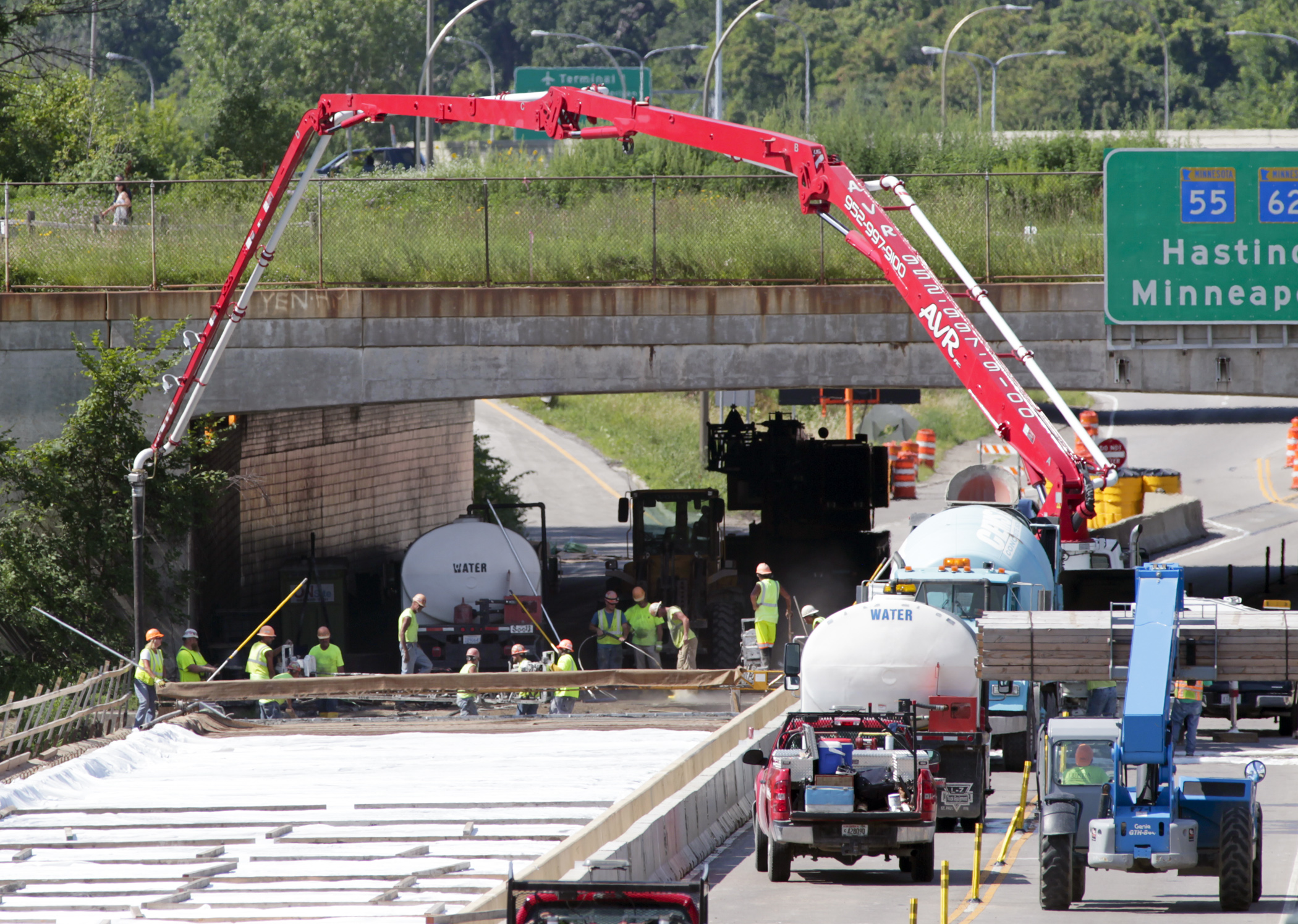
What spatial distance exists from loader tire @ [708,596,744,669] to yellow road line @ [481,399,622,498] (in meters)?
26.1

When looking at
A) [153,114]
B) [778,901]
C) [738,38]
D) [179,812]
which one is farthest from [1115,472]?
[738,38]

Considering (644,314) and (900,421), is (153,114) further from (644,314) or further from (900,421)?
(644,314)

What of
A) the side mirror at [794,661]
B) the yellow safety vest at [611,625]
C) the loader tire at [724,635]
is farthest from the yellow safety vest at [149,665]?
the loader tire at [724,635]

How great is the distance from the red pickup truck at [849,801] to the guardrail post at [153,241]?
59.3ft

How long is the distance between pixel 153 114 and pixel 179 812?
61.0 metres

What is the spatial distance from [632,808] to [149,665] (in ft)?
31.4

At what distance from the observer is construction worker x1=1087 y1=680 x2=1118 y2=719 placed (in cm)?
2211

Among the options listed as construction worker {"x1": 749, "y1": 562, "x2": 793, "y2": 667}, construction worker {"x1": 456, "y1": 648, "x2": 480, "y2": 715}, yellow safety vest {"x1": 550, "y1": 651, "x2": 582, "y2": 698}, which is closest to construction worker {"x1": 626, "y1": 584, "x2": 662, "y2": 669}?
construction worker {"x1": 749, "y1": 562, "x2": 793, "y2": 667}

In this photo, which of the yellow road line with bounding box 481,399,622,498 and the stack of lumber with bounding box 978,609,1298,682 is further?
the yellow road line with bounding box 481,399,622,498

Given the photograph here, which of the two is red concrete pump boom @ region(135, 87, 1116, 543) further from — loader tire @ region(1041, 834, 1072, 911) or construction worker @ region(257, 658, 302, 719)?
loader tire @ region(1041, 834, 1072, 911)

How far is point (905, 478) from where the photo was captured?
175 ft

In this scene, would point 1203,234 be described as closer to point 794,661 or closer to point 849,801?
point 794,661

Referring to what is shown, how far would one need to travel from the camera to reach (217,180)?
1187 inches

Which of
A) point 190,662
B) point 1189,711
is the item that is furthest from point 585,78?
point 1189,711
